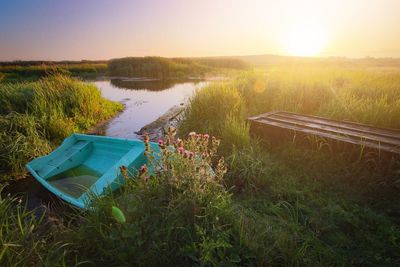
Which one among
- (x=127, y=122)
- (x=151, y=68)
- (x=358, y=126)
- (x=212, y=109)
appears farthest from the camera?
(x=151, y=68)

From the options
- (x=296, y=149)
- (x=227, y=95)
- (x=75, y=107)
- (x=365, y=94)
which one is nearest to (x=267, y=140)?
(x=296, y=149)

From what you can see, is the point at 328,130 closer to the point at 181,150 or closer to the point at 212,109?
the point at 212,109

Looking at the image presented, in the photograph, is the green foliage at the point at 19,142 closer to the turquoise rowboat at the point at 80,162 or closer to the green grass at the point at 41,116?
the green grass at the point at 41,116

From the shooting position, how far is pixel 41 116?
642cm

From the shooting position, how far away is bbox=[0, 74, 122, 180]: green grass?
4988 mm

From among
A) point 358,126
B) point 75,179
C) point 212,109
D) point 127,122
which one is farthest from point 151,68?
point 358,126

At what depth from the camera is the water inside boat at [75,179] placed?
13.1 ft

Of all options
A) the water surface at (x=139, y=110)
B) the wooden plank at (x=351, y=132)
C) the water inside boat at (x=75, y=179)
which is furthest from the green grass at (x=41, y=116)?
the wooden plank at (x=351, y=132)

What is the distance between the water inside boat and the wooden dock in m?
3.09

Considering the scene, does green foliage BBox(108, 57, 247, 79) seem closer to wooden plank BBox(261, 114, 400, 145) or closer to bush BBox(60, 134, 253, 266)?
wooden plank BBox(261, 114, 400, 145)

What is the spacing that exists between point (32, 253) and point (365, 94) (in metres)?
7.75

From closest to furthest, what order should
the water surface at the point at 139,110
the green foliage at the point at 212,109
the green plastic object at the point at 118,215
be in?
the green plastic object at the point at 118,215, the green foliage at the point at 212,109, the water surface at the point at 139,110

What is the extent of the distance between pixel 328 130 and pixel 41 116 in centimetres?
673

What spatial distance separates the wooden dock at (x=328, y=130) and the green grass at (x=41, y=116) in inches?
187
